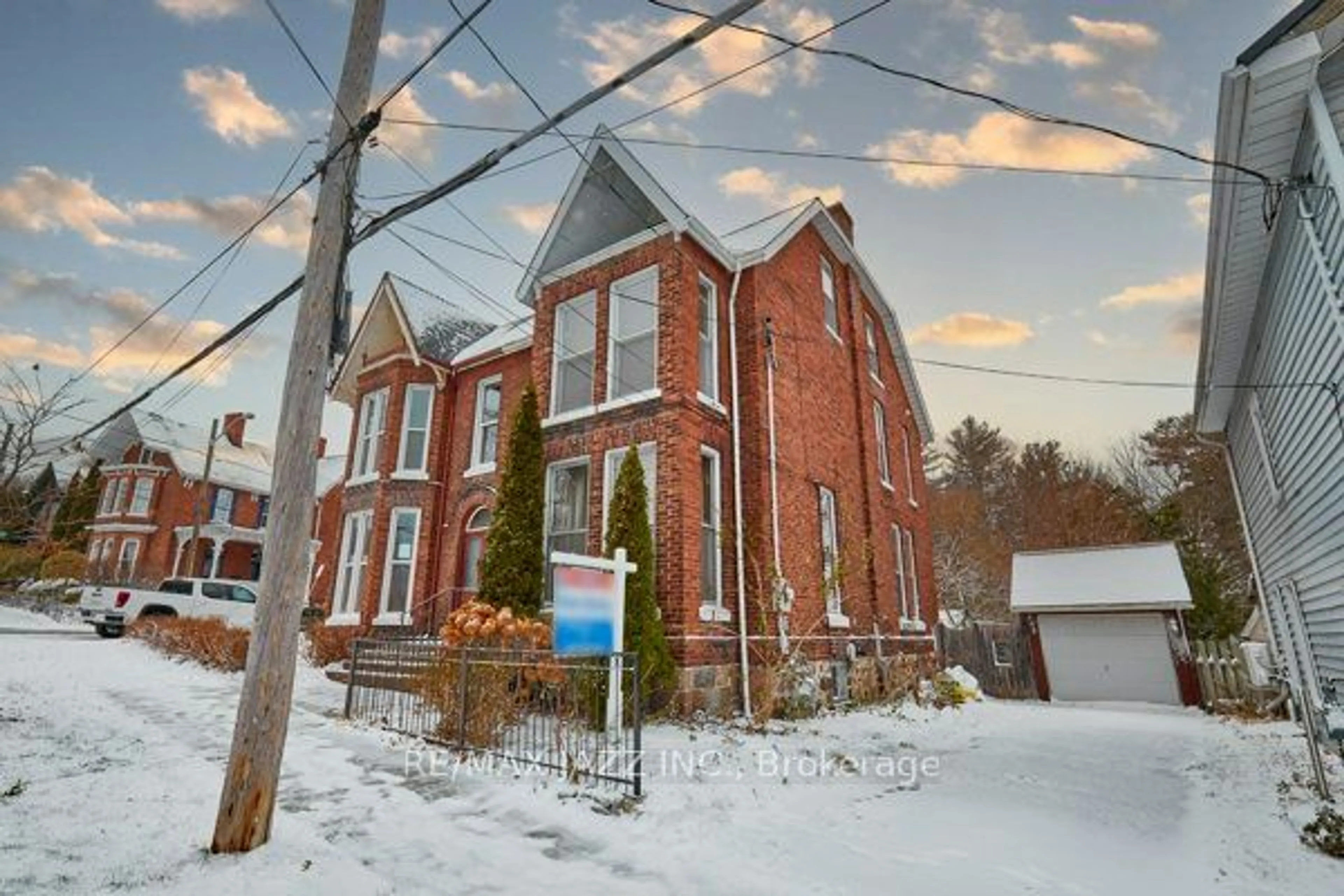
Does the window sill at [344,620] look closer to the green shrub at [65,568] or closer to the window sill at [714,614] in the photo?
the window sill at [714,614]

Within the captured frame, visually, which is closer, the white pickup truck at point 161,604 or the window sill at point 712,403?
the window sill at point 712,403

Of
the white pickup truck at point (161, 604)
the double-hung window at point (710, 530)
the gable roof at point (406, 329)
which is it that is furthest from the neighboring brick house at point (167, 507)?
the double-hung window at point (710, 530)

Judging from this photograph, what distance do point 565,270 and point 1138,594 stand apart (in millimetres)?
16997

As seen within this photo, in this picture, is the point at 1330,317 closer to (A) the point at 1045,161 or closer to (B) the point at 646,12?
(A) the point at 1045,161

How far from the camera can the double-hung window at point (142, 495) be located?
35.8 metres

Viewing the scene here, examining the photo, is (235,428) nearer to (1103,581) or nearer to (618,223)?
(618,223)

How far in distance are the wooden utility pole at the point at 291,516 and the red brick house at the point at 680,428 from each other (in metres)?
6.09

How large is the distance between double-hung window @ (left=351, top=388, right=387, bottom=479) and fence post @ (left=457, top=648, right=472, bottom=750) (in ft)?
34.0

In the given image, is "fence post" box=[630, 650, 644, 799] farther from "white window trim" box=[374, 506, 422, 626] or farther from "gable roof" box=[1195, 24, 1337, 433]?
"white window trim" box=[374, 506, 422, 626]

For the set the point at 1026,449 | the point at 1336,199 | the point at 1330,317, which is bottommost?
the point at 1330,317

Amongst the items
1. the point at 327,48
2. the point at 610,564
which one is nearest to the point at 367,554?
the point at 610,564

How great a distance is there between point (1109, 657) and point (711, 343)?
14.8 m

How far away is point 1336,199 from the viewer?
5.55 m

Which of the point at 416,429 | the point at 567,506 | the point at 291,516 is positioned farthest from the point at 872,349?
the point at 291,516
